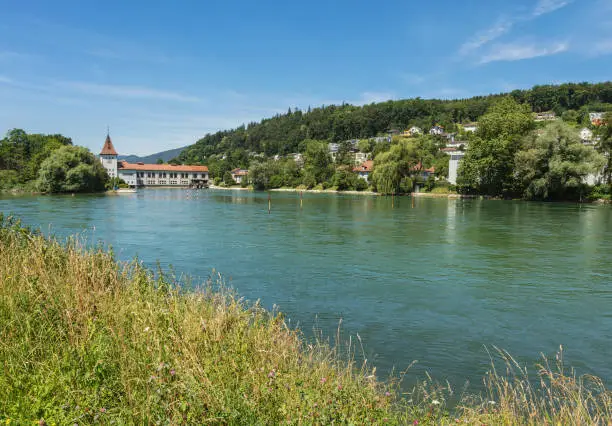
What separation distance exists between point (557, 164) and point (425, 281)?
5287cm

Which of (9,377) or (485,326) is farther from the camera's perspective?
(485,326)

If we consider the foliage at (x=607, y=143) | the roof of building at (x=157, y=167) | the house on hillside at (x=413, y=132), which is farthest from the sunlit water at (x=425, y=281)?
the house on hillside at (x=413, y=132)

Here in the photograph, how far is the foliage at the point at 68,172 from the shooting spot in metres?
80.0

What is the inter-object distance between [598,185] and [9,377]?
71.2m

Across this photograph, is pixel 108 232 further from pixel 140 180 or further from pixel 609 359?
pixel 140 180

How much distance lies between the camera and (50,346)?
17.7 ft

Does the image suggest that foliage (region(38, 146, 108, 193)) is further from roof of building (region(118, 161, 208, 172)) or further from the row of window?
the row of window

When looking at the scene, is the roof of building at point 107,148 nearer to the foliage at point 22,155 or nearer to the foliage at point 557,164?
the foliage at point 22,155

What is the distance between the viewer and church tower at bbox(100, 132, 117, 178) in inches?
5625

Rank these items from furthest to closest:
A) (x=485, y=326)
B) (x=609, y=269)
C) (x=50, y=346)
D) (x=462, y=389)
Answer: (x=609, y=269), (x=485, y=326), (x=462, y=389), (x=50, y=346)

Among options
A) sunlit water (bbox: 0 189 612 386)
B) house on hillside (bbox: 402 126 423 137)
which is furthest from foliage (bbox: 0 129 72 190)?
house on hillside (bbox: 402 126 423 137)

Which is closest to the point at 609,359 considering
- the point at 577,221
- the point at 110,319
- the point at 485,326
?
the point at 485,326

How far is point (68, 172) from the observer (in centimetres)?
8119

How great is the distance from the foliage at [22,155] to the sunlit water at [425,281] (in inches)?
2867
